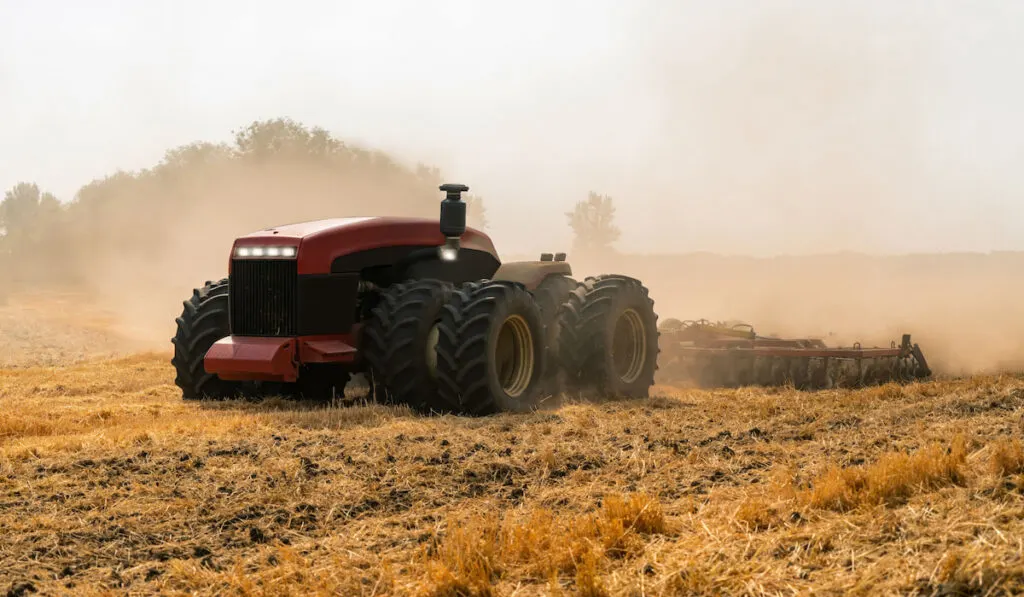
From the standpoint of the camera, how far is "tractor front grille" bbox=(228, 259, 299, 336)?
33.8ft

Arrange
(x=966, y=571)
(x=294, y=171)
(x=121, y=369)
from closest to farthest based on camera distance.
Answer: (x=966, y=571) < (x=121, y=369) < (x=294, y=171)

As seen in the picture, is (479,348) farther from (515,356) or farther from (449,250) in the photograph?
(449,250)

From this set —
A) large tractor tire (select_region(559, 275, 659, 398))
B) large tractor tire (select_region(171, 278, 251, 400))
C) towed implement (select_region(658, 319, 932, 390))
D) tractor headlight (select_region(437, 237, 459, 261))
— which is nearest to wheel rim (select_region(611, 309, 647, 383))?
large tractor tire (select_region(559, 275, 659, 398))

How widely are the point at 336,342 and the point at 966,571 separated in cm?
715

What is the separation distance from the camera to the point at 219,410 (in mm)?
10219

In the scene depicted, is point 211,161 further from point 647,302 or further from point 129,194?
point 647,302

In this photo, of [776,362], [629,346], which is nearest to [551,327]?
[629,346]

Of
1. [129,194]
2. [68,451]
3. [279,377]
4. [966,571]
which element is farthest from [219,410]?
[129,194]

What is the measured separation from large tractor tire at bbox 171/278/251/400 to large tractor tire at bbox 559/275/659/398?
12.7 ft

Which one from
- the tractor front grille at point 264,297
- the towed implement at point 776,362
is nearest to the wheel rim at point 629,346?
the towed implement at point 776,362

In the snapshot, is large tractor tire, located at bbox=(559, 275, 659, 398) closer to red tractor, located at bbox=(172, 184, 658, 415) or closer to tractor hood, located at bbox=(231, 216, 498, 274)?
red tractor, located at bbox=(172, 184, 658, 415)

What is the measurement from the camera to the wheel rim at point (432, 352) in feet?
33.8

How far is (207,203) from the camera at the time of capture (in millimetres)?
53469

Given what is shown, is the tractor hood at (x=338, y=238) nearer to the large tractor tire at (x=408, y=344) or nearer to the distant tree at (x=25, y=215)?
the large tractor tire at (x=408, y=344)
